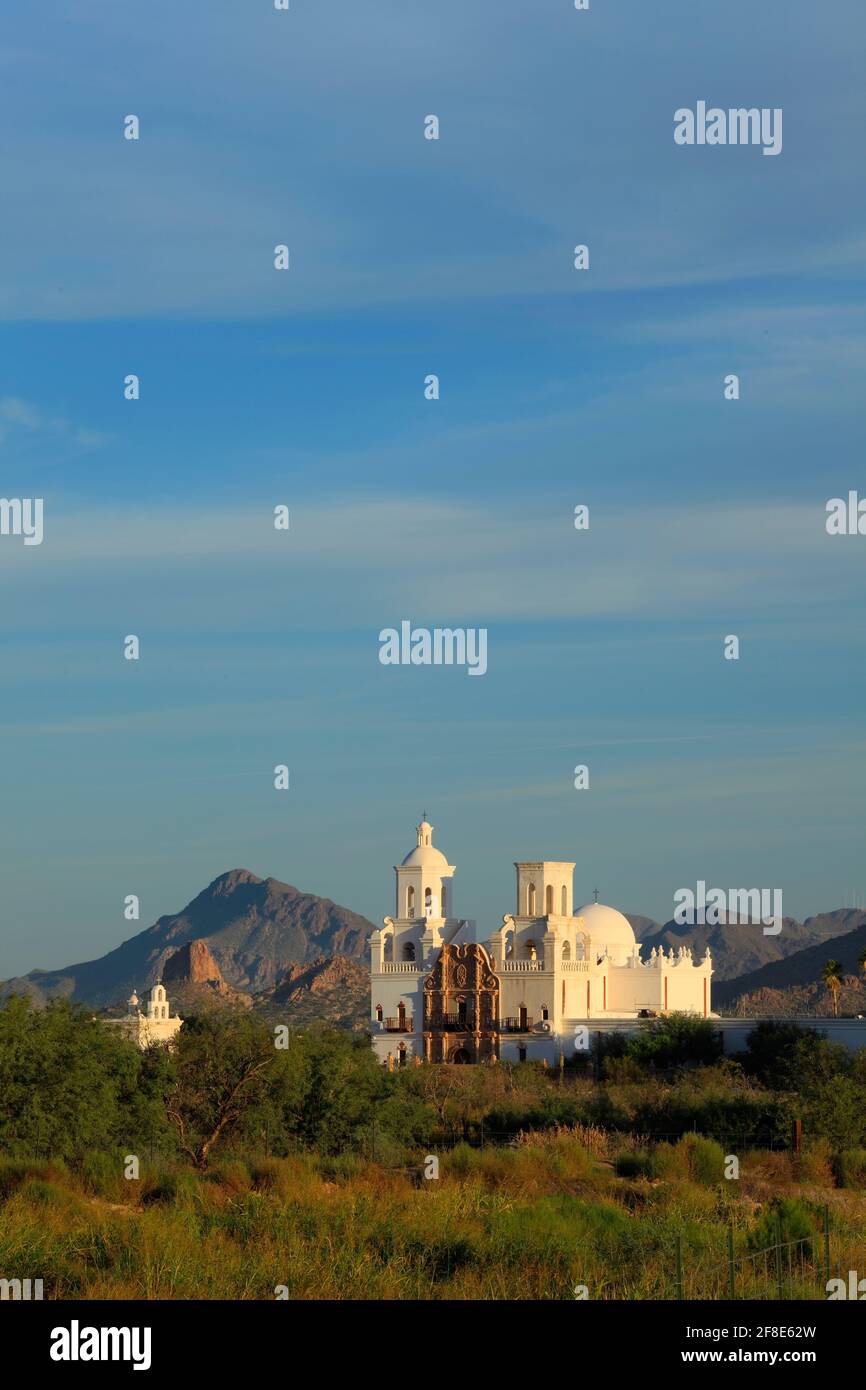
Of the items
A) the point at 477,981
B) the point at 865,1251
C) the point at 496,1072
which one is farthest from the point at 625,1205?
the point at 477,981

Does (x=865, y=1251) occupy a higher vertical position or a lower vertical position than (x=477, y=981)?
lower

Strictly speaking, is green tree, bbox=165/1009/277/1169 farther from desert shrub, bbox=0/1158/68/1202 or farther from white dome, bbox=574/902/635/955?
white dome, bbox=574/902/635/955

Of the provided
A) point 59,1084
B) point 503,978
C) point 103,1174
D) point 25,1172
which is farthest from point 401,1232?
point 503,978

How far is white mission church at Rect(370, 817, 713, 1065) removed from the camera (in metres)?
78.9

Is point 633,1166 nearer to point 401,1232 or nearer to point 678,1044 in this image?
point 401,1232

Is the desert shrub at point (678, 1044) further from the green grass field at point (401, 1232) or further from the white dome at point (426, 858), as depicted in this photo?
the green grass field at point (401, 1232)

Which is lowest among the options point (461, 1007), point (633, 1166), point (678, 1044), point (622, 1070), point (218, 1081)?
point (633, 1166)

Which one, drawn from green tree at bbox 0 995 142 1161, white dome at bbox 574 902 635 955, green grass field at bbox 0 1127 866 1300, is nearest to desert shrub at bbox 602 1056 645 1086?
white dome at bbox 574 902 635 955

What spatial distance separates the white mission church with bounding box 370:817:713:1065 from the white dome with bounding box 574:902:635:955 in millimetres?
1733

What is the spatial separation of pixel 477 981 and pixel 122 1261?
60032 mm

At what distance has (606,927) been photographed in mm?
88188

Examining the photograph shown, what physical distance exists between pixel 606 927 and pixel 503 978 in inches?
389
